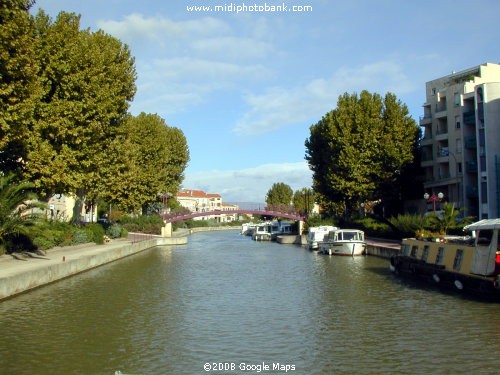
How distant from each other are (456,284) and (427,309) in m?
4.21

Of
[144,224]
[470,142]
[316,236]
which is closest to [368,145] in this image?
[470,142]

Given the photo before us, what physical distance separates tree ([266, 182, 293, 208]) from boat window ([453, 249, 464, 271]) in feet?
391

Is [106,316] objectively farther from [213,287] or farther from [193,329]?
[213,287]

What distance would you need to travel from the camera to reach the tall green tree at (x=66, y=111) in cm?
3091

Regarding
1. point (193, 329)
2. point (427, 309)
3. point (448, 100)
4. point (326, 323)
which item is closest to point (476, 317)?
point (427, 309)

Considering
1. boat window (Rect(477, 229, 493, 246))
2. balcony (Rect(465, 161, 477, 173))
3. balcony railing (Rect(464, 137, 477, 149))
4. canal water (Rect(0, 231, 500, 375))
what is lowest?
canal water (Rect(0, 231, 500, 375))

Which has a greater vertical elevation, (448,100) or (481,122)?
(448,100)

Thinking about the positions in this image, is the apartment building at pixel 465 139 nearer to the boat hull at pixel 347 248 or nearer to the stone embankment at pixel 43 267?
the boat hull at pixel 347 248

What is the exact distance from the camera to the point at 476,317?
18094mm

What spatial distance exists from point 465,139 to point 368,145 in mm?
10219

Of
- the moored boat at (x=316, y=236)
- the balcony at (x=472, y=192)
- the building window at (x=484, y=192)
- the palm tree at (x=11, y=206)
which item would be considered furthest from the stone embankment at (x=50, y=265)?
the balcony at (x=472, y=192)

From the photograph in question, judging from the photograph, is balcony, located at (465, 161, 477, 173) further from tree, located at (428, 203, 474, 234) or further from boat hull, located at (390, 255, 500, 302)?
boat hull, located at (390, 255, 500, 302)

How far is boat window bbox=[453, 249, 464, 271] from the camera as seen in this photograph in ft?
77.3

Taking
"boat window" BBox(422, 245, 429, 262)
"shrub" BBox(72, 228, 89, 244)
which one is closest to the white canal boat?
"shrub" BBox(72, 228, 89, 244)
